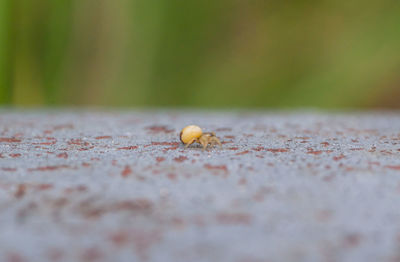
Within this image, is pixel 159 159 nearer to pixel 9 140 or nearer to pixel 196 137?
pixel 196 137

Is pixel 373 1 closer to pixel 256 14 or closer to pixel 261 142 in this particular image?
pixel 256 14

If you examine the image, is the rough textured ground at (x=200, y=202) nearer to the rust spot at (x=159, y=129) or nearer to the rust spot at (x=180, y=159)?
the rust spot at (x=180, y=159)

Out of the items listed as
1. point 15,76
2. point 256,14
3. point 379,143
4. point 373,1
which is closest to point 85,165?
point 379,143

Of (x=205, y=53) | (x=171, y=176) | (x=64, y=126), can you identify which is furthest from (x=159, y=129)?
(x=205, y=53)

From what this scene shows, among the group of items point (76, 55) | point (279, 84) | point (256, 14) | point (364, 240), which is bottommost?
point (364, 240)

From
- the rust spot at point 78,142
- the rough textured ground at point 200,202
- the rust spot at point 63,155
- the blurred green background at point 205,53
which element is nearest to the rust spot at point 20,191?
the rough textured ground at point 200,202

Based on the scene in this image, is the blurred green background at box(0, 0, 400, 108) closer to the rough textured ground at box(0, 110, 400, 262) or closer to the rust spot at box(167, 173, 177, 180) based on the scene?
the rough textured ground at box(0, 110, 400, 262)

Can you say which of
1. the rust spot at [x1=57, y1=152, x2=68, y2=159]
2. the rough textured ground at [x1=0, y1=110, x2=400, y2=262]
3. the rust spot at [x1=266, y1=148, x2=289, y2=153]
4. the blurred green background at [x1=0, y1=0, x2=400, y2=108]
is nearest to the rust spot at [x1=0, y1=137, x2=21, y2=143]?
the rough textured ground at [x1=0, y1=110, x2=400, y2=262]

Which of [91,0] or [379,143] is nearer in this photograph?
[379,143]
